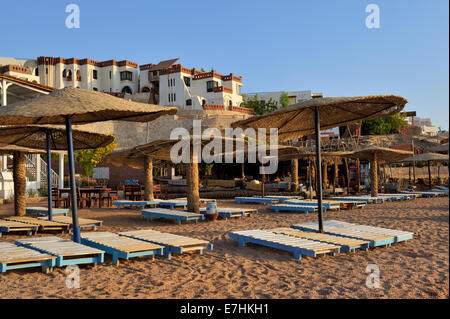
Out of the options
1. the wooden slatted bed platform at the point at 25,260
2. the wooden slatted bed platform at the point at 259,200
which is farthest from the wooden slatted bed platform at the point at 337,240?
the wooden slatted bed platform at the point at 259,200

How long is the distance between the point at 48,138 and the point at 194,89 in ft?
144

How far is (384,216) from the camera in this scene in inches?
422

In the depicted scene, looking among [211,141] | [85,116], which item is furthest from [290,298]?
[211,141]

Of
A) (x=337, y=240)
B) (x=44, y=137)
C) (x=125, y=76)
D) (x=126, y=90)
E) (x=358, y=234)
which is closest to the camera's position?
(x=337, y=240)

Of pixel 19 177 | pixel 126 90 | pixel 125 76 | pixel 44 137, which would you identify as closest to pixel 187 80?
pixel 126 90

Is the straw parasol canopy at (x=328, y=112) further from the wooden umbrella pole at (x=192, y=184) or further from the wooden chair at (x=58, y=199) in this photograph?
the wooden chair at (x=58, y=199)

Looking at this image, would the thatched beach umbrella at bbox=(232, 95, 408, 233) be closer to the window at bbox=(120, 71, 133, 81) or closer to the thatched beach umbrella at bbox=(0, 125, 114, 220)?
the thatched beach umbrella at bbox=(0, 125, 114, 220)

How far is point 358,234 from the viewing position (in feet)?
22.0

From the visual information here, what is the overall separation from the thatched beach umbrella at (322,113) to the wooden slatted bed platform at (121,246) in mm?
2757

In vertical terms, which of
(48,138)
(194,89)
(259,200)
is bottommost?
(259,200)

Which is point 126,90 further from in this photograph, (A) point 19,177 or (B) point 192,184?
(B) point 192,184

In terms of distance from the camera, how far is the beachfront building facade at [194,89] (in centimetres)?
4925

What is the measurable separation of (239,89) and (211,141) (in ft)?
150

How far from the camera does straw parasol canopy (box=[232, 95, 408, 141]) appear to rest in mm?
6383
